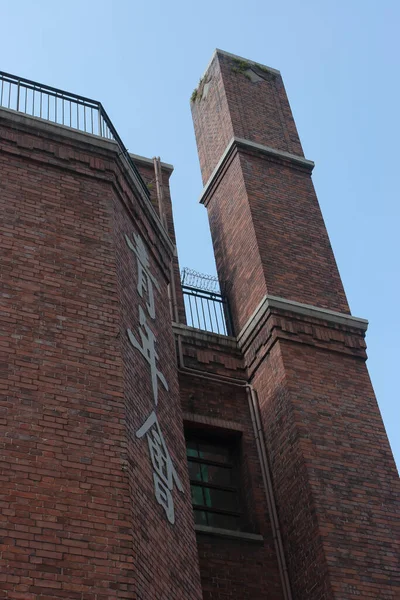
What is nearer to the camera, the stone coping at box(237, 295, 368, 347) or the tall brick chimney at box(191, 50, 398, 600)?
the tall brick chimney at box(191, 50, 398, 600)

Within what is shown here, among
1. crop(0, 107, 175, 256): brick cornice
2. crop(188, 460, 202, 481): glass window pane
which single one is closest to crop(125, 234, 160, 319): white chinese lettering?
crop(0, 107, 175, 256): brick cornice

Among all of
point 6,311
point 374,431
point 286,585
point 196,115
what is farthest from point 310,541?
point 196,115

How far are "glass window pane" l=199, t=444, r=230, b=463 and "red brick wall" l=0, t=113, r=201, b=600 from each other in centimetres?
216

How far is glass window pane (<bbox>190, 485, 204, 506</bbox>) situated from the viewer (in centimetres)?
1231

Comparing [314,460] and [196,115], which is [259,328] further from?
[196,115]

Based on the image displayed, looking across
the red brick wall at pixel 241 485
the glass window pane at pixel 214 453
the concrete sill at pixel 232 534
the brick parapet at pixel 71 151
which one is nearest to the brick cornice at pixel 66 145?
the brick parapet at pixel 71 151

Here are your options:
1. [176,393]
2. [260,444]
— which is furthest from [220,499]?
[176,393]

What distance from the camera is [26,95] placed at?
1198 centimetres

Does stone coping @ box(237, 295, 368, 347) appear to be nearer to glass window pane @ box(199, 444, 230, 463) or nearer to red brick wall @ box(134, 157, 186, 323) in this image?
red brick wall @ box(134, 157, 186, 323)

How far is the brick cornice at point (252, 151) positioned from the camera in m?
16.3

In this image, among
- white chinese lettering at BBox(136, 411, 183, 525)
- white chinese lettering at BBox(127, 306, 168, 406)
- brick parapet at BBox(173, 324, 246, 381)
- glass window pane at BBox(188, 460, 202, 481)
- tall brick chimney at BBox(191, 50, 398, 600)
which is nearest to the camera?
white chinese lettering at BBox(136, 411, 183, 525)

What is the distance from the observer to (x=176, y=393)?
11.1 metres

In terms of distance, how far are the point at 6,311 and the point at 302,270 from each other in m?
6.62

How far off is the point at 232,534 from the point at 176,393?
2.07 m
